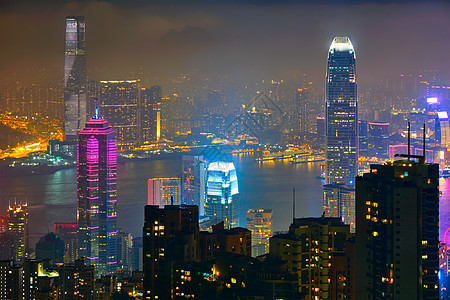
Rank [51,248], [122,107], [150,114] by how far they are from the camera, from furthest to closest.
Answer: [150,114] → [122,107] → [51,248]

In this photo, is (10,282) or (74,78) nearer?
(10,282)

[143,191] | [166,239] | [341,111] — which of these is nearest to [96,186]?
[143,191]

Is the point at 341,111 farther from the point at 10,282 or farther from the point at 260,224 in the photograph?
the point at 10,282

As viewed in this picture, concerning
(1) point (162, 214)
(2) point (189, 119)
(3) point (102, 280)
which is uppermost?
(2) point (189, 119)

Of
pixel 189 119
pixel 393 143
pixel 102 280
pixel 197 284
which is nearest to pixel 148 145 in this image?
pixel 189 119

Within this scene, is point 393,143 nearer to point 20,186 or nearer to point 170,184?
point 170,184

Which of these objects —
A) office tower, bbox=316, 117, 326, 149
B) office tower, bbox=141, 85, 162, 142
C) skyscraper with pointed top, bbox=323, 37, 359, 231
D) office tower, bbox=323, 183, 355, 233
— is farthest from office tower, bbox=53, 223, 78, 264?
office tower, bbox=316, 117, 326, 149

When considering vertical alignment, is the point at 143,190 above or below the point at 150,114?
below
